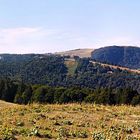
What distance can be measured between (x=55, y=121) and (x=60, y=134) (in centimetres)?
443

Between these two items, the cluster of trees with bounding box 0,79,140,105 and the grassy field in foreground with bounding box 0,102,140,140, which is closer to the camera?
the grassy field in foreground with bounding box 0,102,140,140

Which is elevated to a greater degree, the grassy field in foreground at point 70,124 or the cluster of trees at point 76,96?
the grassy field in foreground at point 70,124

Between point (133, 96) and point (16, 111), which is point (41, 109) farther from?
point (133, 96)

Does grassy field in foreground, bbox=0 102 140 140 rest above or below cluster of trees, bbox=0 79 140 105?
above

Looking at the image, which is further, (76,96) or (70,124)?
(76,96)

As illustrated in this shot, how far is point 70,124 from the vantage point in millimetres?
24672

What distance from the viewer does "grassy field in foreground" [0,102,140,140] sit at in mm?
20156

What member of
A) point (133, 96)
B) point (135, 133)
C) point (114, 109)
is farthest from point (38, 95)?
point (135, 133)

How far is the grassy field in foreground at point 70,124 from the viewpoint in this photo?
20156 millimetres

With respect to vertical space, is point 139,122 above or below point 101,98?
above

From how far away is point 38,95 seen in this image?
6959 inches

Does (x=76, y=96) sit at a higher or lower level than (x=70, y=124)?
lower

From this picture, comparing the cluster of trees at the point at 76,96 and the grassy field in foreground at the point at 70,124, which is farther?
the cluster of trees at the point at 76,96

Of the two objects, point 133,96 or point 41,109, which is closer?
point 41,109
